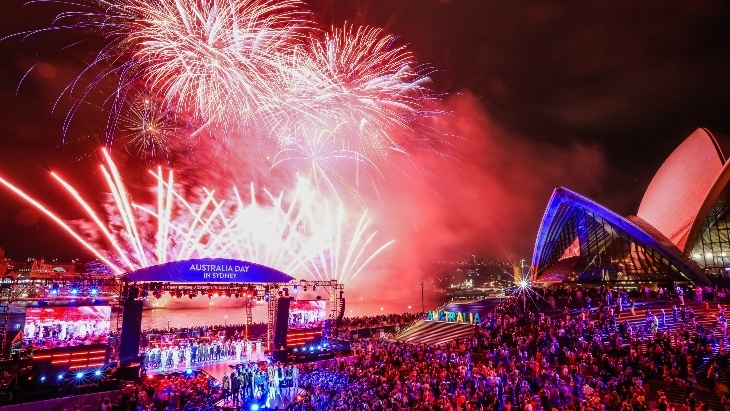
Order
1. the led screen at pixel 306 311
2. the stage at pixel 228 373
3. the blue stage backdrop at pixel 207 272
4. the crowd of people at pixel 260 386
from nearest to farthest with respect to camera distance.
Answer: the stage at pixel 228 373 < the crowd of people at pixel 260 386 < the blue stage backdrop at pixel 207 272 < the led screen at pixel 306 311

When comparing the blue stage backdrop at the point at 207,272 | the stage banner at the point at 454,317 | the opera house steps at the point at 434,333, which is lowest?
the opera house steps at the point at 434,333

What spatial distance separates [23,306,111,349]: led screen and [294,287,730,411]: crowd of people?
1416 cm

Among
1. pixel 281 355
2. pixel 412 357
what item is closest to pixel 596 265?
pixel 412 357

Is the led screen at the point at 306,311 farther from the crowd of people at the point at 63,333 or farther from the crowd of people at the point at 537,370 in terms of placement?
the crowd of people at the point at 537,370

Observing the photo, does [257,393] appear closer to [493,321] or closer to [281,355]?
[281,355]

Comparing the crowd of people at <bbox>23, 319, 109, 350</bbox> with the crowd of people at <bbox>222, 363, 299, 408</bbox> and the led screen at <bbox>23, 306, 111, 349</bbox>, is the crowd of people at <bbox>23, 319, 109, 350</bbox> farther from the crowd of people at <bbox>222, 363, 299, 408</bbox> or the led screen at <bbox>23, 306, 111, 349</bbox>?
the crowd of people at <bbox>222, 363, 299, 408</bbox>

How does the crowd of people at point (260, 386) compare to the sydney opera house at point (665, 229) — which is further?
the sydney opera house at point (665, 229)

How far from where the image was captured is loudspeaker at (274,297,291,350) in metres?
25.4

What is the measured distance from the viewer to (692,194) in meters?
36.1

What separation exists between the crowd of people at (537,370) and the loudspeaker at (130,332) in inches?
315

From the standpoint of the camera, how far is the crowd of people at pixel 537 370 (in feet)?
42.5

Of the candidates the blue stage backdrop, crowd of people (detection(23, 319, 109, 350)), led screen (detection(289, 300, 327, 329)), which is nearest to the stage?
the blue stage backdrop

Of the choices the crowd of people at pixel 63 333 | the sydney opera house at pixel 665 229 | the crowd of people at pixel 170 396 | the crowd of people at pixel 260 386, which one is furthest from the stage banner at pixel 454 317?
the crowd of people at pixel 63 333

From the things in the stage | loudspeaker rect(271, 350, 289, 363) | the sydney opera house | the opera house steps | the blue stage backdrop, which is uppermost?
the sydney opera house
